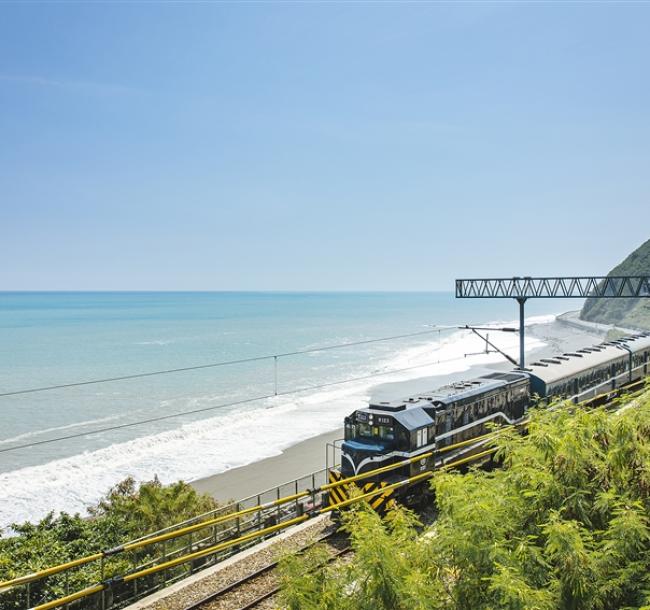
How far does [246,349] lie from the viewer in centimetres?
8700

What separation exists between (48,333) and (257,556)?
124982 mm

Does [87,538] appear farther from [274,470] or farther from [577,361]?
[577,361]

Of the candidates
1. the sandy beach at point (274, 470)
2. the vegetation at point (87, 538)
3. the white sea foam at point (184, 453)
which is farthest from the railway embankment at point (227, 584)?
the white sea foam at point (184, 453)

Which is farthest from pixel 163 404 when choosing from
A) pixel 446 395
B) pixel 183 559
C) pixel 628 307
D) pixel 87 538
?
pixel 628 307

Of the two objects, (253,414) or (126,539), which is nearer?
(126,539)

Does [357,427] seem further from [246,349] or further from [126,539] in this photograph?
[246,349]

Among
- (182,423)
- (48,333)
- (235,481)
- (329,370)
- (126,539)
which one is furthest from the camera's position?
(48,333)

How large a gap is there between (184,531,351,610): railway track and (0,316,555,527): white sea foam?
1627 cm

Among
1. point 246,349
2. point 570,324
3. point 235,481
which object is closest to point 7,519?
point 235,481

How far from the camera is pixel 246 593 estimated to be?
11758 millimetres

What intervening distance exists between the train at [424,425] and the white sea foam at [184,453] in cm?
371

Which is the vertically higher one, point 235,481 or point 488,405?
point 488,405

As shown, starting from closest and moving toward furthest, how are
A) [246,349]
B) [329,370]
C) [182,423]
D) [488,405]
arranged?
1. [488,405]
2. [182,423]
3. [329,370]
4. [246,349]

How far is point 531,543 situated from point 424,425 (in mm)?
10790
